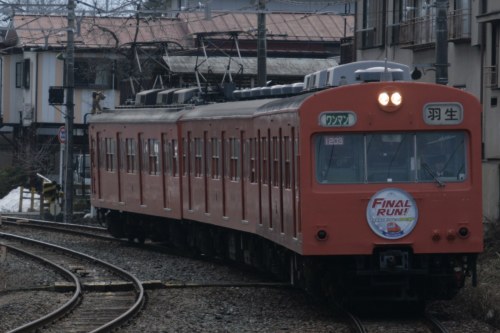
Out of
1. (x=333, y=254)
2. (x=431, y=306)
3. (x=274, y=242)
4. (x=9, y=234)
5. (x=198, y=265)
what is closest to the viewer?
(x=333, y=254)

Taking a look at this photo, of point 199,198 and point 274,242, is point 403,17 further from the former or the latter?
point 274,242

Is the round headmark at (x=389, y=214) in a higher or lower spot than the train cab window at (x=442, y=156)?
lower

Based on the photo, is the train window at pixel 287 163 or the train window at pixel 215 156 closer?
the train window at pixel 287 163

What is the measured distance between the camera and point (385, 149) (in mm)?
13094

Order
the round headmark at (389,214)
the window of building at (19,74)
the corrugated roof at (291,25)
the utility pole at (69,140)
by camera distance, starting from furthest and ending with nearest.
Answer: the window of building at (19,74)
the corrugated roof at (291,25)
the utility pole at (69,140)
the round headmark at (389,214)

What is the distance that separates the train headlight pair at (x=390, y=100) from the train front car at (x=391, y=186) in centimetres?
1

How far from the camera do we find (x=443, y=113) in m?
13.1


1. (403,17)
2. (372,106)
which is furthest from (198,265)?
(403,17)

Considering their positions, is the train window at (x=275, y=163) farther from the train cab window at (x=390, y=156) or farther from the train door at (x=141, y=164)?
the train door at (x=141, y=164)

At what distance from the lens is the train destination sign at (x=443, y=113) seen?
43.1 ft

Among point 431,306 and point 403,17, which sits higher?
point 403,17

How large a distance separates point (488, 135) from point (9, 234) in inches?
411

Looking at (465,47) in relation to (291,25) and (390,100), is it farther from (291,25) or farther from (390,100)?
(291,25)

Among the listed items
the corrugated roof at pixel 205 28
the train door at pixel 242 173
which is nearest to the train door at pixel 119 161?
the train door at pixel 242 173
